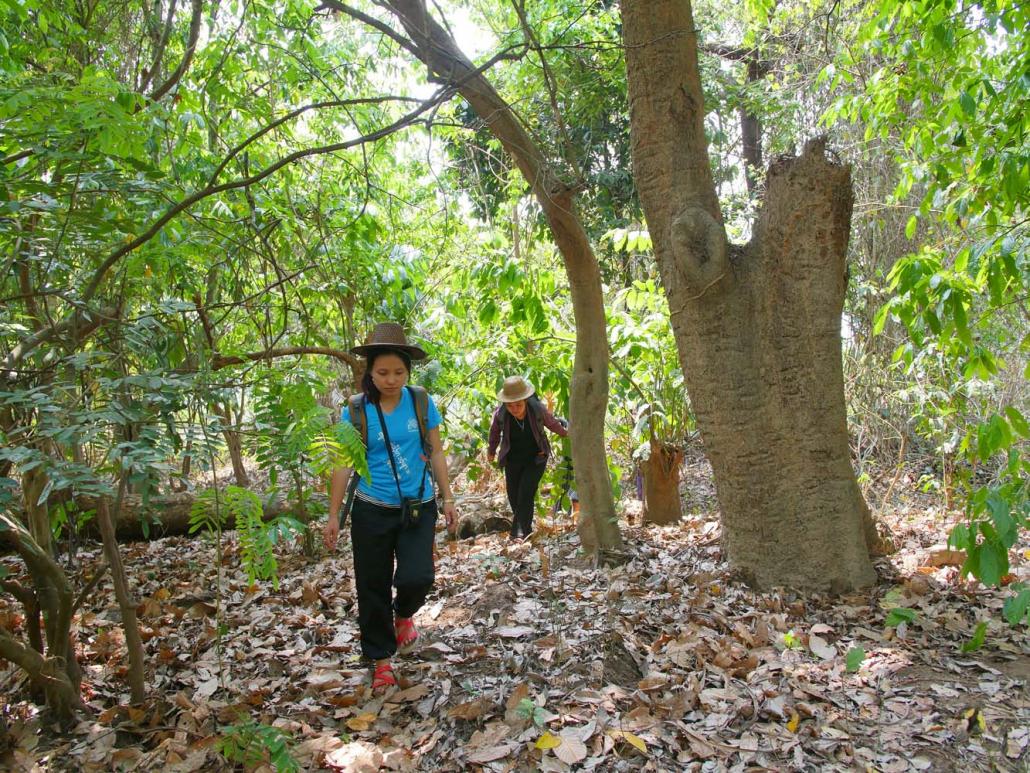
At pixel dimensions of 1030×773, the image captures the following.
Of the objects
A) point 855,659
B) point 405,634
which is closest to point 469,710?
point 405,634

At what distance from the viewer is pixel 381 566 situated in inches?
169

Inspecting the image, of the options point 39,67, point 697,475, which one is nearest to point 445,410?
point 39,67

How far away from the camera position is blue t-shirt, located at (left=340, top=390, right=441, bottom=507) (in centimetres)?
425

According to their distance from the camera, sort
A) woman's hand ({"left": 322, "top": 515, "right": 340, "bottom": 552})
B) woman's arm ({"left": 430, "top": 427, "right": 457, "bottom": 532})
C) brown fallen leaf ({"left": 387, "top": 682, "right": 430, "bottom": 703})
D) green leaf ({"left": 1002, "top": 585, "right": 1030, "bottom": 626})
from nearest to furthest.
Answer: green leaf ({"left": 1002, "top": 585, "right": 1030, "bottom": 626}) → brown fallen leaf ({"left": 387, "top": 682, "right": 430, "bottom": 703}) → woman's hand ({"left": 322, "top": 515, "right": 340, "bottom": 552}) → woman's arm ({"left": 430, "top": 427, "right": 457, "bottom": 532})

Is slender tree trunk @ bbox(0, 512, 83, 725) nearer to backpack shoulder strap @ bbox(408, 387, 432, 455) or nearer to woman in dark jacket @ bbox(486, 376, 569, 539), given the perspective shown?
backpack shoulder strap @ bbox(408, 387, 432, 455)

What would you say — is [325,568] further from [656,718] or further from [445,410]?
[656,718]

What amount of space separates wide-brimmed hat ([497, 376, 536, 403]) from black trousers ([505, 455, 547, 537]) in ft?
2.17

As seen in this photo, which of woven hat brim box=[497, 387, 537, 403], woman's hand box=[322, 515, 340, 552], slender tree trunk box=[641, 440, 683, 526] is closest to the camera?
woman's hand box=[322, 515, 340, 552]

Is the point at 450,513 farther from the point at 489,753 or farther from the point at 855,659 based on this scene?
the point at 855,659

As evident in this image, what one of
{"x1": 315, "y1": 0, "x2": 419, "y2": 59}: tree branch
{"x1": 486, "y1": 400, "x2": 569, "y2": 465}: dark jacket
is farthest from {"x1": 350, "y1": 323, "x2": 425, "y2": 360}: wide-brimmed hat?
{"x1": 486, "y1": 400, "x2": 569, "y2": 465}: dark jacket

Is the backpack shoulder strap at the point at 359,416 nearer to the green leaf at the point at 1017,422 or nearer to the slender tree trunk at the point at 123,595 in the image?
the slender tree trunk at the point at 123,595

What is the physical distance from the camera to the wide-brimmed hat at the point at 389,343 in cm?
418

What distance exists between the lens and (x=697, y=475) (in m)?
12.7

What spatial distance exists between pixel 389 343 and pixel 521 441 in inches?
143
